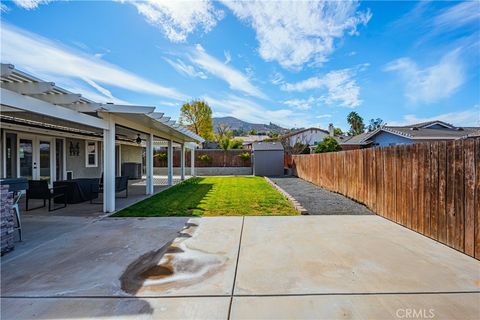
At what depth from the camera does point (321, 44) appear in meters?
11.6

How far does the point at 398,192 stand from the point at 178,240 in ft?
16.2

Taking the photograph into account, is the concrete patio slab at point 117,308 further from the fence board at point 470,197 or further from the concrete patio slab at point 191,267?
the fence board at point 470,197

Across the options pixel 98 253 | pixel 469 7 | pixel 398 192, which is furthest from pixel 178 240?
pixel 469 7

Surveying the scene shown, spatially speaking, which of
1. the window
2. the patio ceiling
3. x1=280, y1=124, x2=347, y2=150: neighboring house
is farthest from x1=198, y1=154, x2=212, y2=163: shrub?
the patio ceiling

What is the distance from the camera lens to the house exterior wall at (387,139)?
69.9ft

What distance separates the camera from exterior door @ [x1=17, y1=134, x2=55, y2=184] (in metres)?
10.1

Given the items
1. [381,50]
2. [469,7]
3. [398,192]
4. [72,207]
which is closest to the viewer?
[398,192]

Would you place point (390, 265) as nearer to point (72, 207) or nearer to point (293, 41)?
point (72, 207)

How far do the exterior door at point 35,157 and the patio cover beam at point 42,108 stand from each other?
17.7 ft

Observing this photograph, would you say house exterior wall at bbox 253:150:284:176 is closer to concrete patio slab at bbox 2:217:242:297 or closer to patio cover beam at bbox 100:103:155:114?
patio cover beam at bbox 100:103:155:114

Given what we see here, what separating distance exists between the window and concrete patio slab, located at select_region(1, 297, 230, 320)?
41.3ft

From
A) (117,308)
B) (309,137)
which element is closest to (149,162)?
(117,308)

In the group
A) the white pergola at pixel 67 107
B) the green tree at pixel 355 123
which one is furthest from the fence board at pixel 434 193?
the green tree at pixel 355 123

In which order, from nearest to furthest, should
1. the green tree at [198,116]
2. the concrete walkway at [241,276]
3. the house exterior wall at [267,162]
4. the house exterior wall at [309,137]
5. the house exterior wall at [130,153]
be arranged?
1. the concrete walkway at [241,276]
2. the house exterior wall at [130,153]
3. the house exterior wall at [267,162]
4. the green tree at [198,116]
5. the house exterior wall at [309,137]
